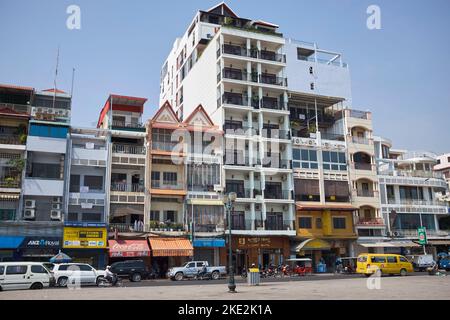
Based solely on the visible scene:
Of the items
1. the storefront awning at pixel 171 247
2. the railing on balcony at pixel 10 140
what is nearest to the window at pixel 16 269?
Result: the storefront awning at pixel 171 247

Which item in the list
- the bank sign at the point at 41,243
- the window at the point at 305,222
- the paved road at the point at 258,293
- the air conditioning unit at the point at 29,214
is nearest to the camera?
the paved road at the point at 258,293

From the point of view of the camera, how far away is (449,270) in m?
43.0

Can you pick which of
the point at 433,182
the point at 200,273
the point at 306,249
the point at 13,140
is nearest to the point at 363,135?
the point at 433,182

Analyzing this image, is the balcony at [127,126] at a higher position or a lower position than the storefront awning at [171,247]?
higher

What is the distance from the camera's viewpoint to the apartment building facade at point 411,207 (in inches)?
2007

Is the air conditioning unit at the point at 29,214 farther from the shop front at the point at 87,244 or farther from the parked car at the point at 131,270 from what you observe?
the parked car at the point at 131,270

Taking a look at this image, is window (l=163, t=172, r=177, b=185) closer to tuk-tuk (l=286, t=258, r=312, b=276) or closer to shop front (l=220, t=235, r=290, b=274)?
shop front (l=220, t=235, r=290, b=274)

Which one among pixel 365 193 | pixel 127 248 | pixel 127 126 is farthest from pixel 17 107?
pixel 365 193

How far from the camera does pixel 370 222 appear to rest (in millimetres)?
49250

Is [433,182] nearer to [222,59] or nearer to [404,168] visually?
[404,168]

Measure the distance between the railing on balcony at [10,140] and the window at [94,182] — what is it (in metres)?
6.14

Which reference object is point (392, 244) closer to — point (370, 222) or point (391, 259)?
point (370, 222)

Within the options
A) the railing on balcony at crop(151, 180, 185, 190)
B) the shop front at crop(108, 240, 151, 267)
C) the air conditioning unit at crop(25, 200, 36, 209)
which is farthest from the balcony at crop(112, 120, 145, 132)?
the shop front at crop(108, 240, 151, 267)

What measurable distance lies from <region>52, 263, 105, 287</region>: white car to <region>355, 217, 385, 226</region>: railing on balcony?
3034 centimetres
